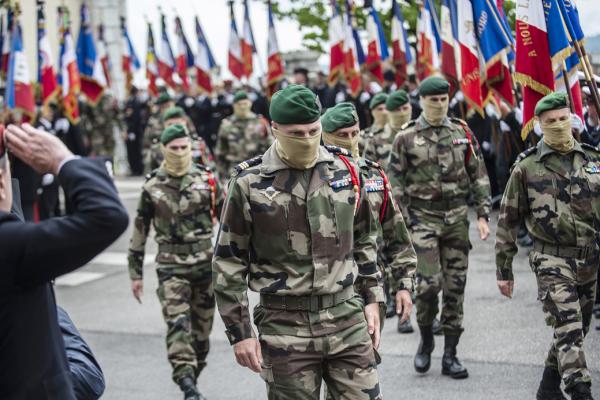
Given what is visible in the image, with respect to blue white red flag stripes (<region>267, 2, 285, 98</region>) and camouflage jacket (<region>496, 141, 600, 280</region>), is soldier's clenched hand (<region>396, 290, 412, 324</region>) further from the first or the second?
blue white red flag stripes (<region>267, 2, 285, 98</region>)

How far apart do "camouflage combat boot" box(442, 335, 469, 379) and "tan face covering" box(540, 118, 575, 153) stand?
1.91 m

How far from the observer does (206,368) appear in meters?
8.16

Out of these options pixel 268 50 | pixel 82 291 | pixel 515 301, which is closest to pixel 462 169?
pixel 515 301

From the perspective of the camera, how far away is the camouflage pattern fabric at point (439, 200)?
7418mm

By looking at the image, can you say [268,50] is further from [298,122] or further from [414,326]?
[298,122]

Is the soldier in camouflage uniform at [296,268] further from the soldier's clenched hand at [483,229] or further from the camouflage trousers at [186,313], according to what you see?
the soldier's clenched hand at [483,229]

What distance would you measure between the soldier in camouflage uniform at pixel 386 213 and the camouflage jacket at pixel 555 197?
0.94 metres

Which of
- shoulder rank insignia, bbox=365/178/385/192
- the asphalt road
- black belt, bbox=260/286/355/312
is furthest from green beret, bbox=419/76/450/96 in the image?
black belt, bbox=260/286/355/312

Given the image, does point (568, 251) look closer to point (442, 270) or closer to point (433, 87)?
point (442, 270)

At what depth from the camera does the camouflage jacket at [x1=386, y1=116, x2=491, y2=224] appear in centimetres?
757

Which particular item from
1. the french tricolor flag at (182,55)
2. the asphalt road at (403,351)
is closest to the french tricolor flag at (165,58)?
the french tricolor flag at (182,55)

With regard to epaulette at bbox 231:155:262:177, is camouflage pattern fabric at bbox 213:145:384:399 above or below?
below

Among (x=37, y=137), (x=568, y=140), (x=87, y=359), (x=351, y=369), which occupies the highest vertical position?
(x=37, y=137)

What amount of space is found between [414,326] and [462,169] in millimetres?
1990
